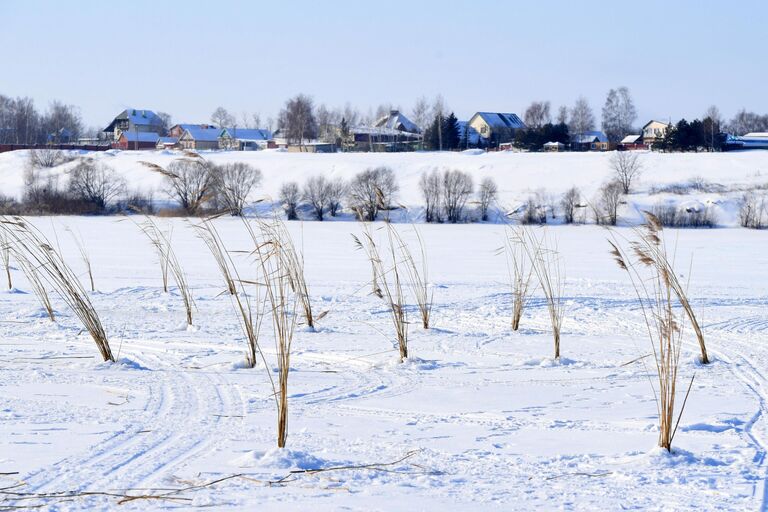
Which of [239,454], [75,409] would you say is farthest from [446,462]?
[75,409]

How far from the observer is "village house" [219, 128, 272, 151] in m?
104

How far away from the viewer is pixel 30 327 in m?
10.3

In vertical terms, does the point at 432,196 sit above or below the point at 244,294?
above

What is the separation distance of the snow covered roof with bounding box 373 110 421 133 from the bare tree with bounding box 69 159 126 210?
57175 mm

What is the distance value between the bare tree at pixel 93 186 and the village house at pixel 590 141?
161ft

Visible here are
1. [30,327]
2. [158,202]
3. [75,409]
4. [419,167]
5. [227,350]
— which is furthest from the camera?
[419,167]

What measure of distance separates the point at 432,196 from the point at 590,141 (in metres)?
47.1

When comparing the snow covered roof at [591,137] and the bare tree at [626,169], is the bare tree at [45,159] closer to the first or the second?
the bare tree at [626,169]

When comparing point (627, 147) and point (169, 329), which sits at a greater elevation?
point (627, 147)

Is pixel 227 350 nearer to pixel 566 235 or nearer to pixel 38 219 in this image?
pixel 566 235

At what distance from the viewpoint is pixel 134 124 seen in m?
110

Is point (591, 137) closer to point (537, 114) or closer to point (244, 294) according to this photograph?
point (537, 114)

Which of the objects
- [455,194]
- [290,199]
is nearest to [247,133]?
[290,199]

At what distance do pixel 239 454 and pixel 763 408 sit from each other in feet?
12.9
